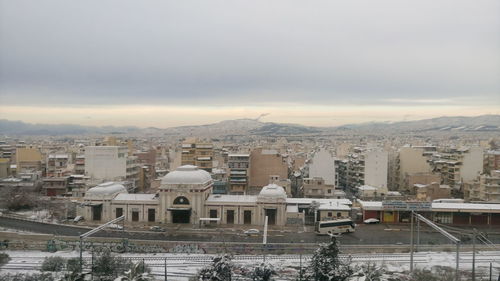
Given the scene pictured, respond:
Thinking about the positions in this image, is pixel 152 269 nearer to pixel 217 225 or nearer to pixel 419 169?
pixel 217 225

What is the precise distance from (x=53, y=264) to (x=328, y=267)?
1050 cm

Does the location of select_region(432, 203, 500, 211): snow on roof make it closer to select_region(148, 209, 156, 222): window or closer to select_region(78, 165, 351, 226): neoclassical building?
select_region(78, 165, 351, 226): neoclassical building

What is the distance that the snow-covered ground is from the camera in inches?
728

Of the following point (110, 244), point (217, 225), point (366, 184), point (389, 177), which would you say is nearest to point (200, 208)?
point (217, 225)

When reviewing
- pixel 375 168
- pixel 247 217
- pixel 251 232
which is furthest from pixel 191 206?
pixel 375 168

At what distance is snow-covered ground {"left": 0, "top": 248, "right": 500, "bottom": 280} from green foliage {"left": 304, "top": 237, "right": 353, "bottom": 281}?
2151 mm

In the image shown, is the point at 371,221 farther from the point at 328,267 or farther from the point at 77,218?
the point at 77,218

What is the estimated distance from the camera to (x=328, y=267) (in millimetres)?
15156

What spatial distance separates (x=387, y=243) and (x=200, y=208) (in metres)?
11.3

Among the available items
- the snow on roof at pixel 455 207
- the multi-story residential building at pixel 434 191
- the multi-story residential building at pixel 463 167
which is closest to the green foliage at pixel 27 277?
the snow on roof at pixel 455 207

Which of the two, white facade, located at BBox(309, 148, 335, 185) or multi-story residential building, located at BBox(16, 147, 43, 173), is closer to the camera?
white facade, located at BBox(309, 148, 335, 185)

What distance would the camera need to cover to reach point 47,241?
23.0 m

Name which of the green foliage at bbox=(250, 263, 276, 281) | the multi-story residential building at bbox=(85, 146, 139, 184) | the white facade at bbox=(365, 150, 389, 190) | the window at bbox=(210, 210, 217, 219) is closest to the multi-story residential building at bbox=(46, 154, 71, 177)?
the multi-story residential building at bbox=(85, 146, 139, 184)

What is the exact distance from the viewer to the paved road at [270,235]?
946 inches
